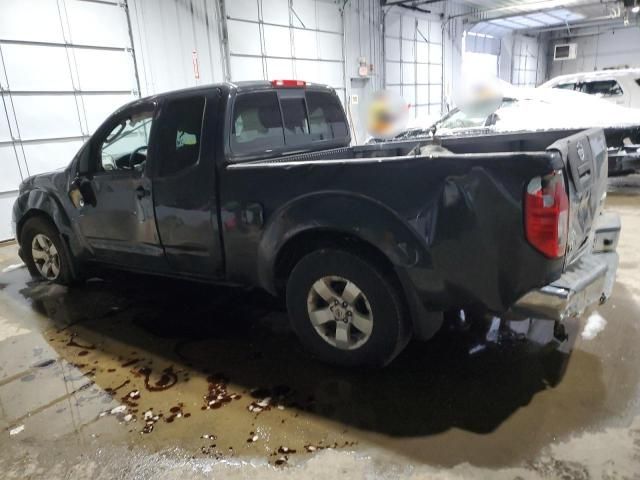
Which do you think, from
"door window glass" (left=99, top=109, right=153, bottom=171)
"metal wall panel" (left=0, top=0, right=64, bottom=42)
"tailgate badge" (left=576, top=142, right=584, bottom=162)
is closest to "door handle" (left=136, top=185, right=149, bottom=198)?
"door window glass" (left=99, top=109, right=153, bottom=171)

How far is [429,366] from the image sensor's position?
2934mm

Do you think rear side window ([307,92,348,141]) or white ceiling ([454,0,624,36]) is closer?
rear side window ([307,92,348,141])

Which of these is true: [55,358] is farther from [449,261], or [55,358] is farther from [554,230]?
[554,230]

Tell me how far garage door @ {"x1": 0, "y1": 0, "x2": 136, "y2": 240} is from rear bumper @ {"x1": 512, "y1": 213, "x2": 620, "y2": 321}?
24.6 ft

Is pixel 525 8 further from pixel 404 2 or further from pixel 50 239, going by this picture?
pixel 50 239

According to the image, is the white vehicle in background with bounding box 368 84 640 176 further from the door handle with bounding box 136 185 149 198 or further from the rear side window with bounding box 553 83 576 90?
the door handle with bounding box 136 185 149 198

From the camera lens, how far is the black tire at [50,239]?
445 cm

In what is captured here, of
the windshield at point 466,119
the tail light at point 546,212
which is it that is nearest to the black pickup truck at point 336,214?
the tail light at point 546,212

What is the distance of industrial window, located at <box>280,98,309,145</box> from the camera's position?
3.62m

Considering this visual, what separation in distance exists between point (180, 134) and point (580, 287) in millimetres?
2631

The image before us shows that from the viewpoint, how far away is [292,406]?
8.58 ft

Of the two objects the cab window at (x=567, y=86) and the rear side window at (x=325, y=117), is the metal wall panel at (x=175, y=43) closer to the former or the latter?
the rear side window at (x=325, y=117)

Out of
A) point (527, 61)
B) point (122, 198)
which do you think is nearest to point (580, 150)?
point (122, 198)

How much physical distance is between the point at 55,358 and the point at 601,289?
3.52 m
